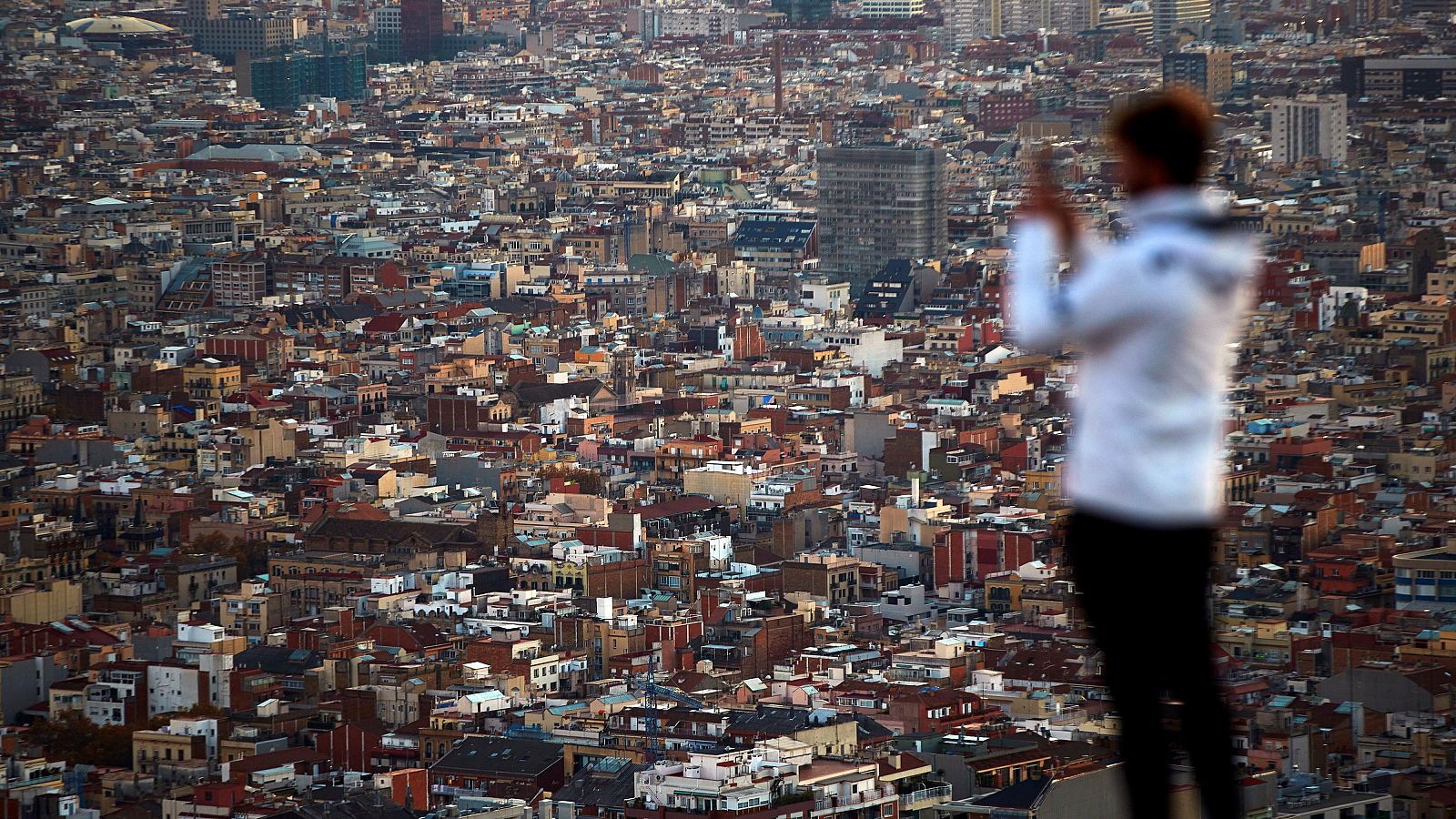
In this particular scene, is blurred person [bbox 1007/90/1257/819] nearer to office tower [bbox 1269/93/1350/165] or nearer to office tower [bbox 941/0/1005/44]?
office tower [bbox 1269/93/1350/165]

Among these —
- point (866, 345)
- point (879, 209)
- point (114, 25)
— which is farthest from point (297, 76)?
point (866, 345)

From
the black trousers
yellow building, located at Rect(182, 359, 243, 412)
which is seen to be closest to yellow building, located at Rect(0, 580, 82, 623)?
yellow building, located at Rect(182, 359, 243, 412)

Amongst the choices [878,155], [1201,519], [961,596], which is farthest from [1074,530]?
[878,155]

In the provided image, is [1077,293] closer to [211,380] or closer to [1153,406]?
[1153,406]

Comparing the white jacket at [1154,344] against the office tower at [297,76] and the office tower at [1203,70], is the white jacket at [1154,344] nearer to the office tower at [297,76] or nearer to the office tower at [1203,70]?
the office tower at [1203,70]

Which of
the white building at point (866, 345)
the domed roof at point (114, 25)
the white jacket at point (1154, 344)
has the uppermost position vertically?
the white jacket at point (1154, 344)

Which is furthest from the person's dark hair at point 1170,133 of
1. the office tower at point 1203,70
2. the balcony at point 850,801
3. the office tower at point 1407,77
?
the office tower at point 1203,70
